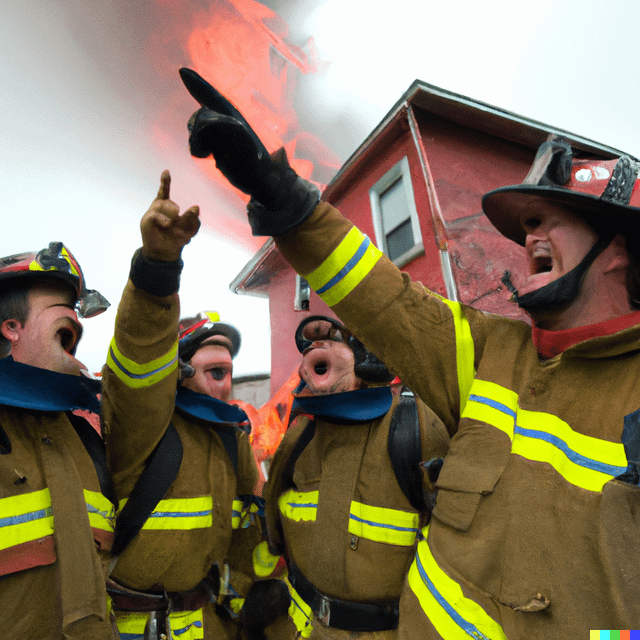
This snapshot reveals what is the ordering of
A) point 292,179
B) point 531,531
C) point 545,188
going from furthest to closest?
point 545,188 < point 292,179 < point 531,531

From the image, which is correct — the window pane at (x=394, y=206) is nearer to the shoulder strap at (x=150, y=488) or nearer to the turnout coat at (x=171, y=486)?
the turnout coat at (x=171, y=486)

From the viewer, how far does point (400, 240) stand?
6840mm

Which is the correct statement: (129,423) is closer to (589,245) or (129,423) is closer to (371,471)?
(371,471)

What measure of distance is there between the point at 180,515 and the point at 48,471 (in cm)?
74

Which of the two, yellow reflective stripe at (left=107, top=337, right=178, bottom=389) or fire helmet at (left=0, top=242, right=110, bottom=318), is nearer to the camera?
yellow reflective stripe at (left=107, top=337, right=178, bottom=389)

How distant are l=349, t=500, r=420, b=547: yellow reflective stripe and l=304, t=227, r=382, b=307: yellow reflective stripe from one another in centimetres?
110

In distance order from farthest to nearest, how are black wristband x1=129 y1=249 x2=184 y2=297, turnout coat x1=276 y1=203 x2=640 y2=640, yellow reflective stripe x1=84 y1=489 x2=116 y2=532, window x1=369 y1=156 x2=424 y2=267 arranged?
window x1=369 y1=156 x2=424 y2=267 < yellow reflective stripe x1=84 y1=489 x2=116 y2=532 < black wristband x1=129 y1=249 x2=184 y2=297 < turnout coat x1=276 y1=203 x2=640 y2=640

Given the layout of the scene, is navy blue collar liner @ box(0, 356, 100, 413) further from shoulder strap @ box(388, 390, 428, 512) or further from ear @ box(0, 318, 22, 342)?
shoulder strap @ box(388, 390, 428, 512)

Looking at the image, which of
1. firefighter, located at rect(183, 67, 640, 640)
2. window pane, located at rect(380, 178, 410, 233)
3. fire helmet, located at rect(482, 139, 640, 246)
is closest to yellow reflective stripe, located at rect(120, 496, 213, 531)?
firefighter, located at rect(183, 67, 640, 640)

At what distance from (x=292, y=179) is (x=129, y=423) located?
1501mm

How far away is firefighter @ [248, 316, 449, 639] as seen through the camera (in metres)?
1.85

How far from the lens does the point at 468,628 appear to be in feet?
3.65

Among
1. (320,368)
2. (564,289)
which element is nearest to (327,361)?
(320,368)

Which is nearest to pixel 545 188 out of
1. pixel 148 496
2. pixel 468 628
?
pixel 468 628
